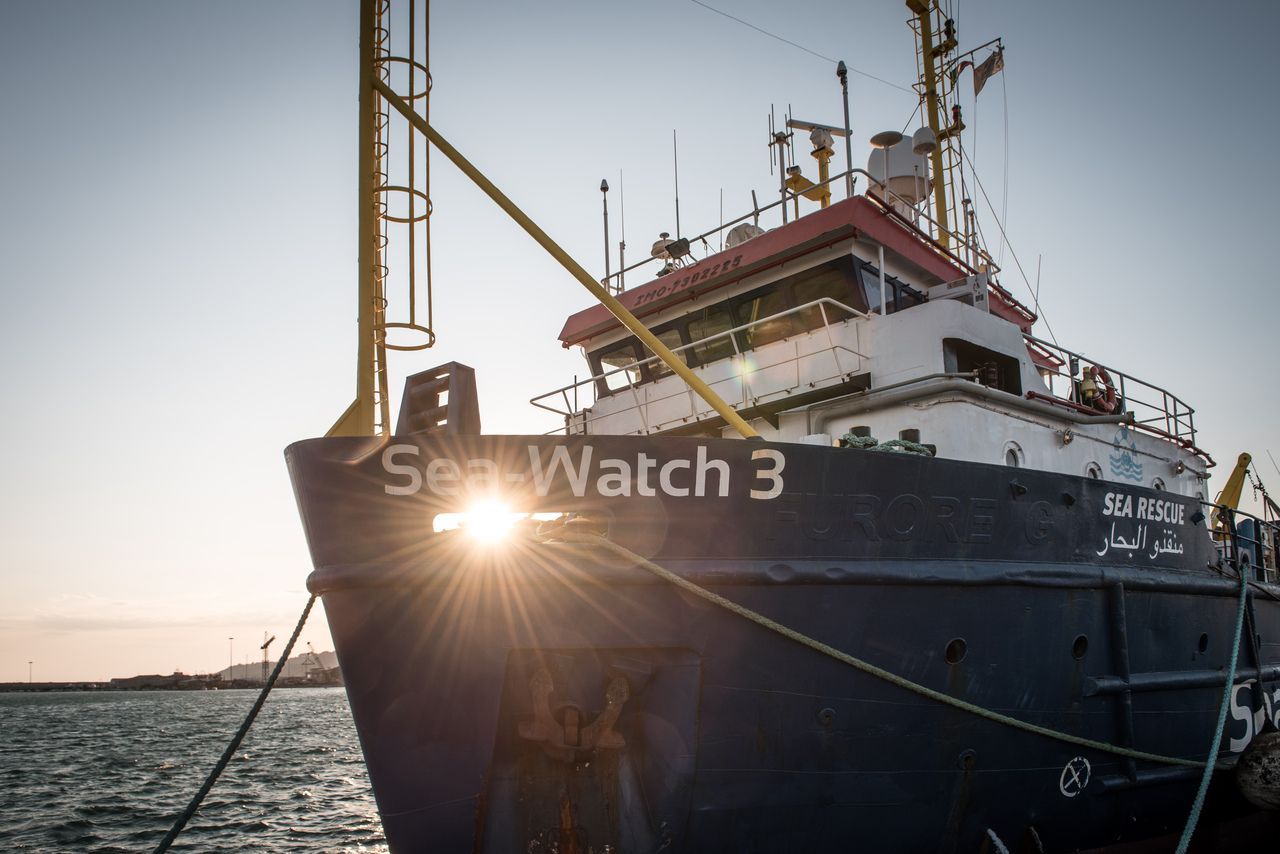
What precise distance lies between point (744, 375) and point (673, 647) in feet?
12.8

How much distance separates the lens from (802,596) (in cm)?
475

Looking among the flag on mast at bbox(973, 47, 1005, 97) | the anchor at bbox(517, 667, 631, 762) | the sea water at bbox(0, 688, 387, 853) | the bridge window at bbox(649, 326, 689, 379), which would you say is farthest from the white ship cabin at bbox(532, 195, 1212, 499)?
the sea water at bbox(0, 688, 387, 853)

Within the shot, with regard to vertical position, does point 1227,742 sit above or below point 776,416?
below

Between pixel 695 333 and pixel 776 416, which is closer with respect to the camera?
pixel 776 416

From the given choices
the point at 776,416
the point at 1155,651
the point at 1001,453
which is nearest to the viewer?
the point at 1155,651

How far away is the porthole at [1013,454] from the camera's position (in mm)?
7035

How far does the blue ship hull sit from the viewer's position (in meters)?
4.46

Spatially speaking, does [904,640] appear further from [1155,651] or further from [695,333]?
[695,333]

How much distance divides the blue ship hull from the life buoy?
4.05 m

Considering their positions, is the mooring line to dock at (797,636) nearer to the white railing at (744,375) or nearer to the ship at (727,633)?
the ship at (727,633)

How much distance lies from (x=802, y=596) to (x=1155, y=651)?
328 centimetres

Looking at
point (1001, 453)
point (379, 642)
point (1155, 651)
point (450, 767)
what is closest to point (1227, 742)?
point (1155, 651)

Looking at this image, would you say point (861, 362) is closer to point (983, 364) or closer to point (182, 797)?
point (983, 364)

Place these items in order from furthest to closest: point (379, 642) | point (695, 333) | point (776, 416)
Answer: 1. point (695, 333)
2. point (776, 416)
3. point (379, 642)
